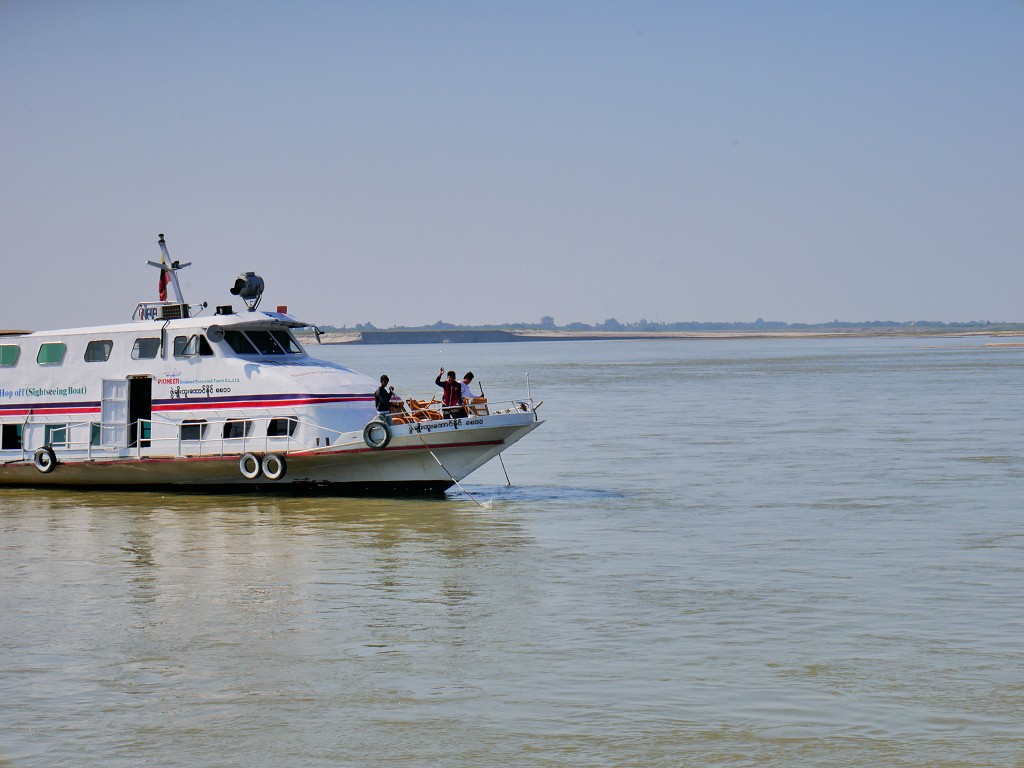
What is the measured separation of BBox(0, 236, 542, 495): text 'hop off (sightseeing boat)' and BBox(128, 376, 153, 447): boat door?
0.11 feet

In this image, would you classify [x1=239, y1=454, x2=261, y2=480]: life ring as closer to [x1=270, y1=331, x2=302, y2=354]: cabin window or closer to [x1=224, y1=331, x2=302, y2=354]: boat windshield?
[x1=224, y1=331, x2=302, y2=354]: boat windshield

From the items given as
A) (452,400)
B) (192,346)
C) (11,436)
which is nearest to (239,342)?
(192,346)

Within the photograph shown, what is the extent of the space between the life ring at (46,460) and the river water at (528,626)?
30.9 inches

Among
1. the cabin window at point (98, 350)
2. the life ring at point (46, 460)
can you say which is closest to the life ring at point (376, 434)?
the cabin window at point (98, 350)

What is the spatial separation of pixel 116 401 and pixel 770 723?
2081cm

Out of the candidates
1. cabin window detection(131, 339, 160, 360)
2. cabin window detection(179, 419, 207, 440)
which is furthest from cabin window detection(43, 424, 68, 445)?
cabin window detection(179, 419, 207, 440)

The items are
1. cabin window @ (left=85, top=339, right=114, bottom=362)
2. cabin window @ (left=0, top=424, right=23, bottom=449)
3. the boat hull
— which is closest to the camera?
the boat hull

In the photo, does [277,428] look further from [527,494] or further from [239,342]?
[527,494]

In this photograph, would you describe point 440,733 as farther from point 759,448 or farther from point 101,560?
point 759,448

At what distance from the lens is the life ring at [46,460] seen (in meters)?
29.5

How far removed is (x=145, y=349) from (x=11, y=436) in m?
4.68

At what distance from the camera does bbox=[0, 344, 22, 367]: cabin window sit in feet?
99.6

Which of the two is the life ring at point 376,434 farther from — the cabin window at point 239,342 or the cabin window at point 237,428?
the cabin window at point 239,342

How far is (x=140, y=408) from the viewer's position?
2930 centimetres
